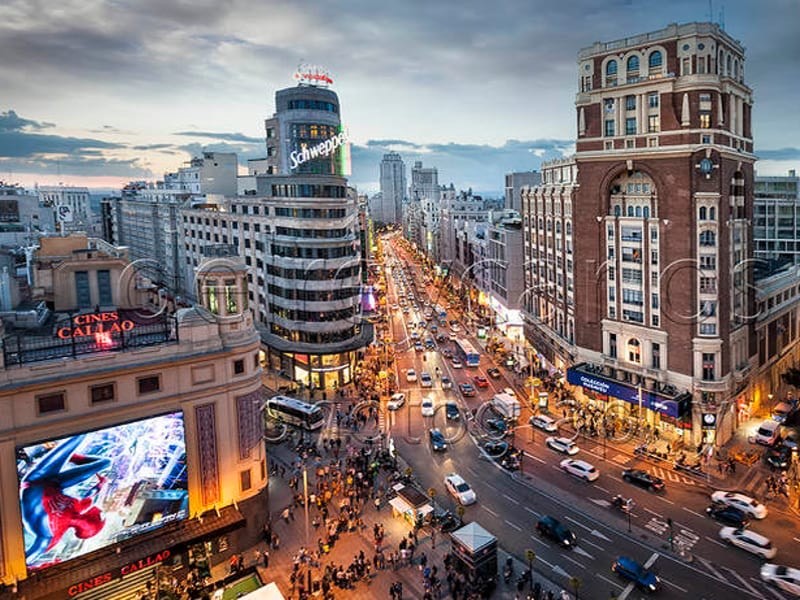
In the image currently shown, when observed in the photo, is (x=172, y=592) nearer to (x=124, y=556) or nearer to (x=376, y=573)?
(x=124, y=556)

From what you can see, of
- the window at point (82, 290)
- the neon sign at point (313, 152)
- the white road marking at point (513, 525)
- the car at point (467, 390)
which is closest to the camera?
the white road marking at point (513, 525)

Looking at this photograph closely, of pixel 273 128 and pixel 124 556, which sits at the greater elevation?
pixel 273 128

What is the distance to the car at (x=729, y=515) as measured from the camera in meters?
41.5

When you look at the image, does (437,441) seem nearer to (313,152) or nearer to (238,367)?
(238,367)

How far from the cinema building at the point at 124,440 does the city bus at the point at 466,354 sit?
51.0 m

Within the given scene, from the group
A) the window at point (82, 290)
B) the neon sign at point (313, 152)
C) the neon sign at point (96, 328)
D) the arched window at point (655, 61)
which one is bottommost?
the neon sign at point (96, 328)

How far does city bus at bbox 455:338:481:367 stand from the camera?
88188 millimetres

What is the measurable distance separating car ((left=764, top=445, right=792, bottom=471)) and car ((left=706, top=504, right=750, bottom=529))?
10801 mm

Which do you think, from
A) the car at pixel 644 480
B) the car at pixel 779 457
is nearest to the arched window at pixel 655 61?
the car at pixel 779 457

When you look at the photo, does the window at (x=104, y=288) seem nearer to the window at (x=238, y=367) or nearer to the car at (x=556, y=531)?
the window at (x=238, y=367)

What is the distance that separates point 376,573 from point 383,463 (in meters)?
15.4

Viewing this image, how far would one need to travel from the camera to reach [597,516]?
43656 millimetres

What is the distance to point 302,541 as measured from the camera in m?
41.5

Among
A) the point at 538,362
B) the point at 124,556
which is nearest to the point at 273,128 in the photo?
the point at 538,362
